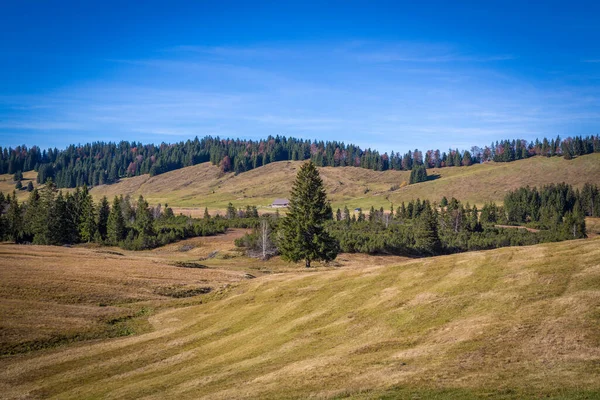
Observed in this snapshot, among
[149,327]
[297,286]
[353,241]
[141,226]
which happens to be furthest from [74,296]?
[141,226]

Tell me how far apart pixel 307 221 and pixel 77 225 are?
88.6 meters

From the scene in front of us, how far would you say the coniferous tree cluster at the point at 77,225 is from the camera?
118 meters

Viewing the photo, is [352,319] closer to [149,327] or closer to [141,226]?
[149,327]

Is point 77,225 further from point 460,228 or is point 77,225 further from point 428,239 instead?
point 460,228

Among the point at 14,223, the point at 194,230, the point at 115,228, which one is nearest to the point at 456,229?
the point at 194,230

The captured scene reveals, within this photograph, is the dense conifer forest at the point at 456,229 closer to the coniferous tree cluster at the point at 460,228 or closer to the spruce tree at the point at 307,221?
the coniferous tree cluster at the point at 460,228

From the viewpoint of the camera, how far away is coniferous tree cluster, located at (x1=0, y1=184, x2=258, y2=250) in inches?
4646

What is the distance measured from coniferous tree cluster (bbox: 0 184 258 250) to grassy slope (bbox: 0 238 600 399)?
92367mm

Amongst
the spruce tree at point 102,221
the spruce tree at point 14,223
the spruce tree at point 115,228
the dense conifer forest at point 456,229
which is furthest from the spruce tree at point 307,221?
the spruce tree at point 14,223

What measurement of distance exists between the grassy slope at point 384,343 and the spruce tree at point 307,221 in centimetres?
2677

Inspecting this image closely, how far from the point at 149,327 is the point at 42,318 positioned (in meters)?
9.05

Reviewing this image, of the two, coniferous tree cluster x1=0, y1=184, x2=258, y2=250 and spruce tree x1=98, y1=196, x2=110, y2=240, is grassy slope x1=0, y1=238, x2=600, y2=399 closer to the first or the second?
coniferous tree cluster x1=0, y1=184, x2=258, y2=250

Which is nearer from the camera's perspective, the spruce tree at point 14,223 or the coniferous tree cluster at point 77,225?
the coniferous tree cluster at point 77,225

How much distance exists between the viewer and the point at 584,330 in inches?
848
